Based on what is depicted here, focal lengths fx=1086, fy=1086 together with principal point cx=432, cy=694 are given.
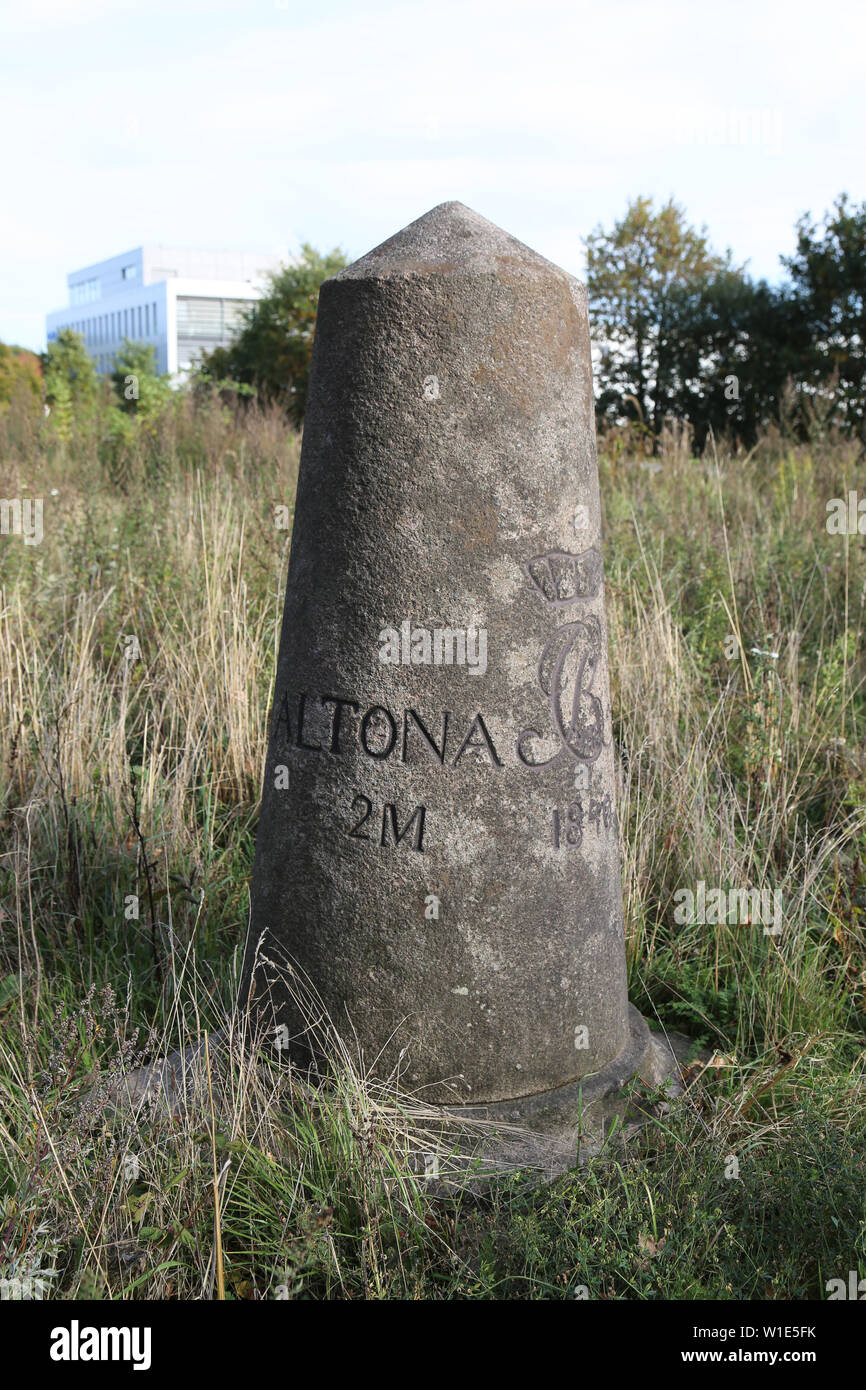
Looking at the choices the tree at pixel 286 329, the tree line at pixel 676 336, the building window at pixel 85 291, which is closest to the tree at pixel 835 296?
the tree line at pixel 676 336

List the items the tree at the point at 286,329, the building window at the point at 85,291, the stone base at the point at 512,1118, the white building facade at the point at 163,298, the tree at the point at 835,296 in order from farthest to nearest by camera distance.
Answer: the building window at the point at 85,291
the white building facade at the point at 163,298
the tree at the point at 286,329
the tree at the point at 835,296
the stone base at the point at 512,1118

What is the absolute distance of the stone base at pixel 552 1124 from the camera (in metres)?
2.21

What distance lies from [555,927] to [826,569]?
3.85m

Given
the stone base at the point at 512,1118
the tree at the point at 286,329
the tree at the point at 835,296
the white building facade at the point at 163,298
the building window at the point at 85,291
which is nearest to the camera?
the stone base at the point at 512,1118

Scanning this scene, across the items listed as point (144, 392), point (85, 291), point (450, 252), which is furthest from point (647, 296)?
point (85, 291)

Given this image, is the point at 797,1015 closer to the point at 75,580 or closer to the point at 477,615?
the point at 477,615

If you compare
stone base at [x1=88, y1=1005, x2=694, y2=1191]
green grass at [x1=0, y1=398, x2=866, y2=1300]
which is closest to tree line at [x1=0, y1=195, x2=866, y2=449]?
green grass at [x1=0, y1=398, x2=866, y2=1300]

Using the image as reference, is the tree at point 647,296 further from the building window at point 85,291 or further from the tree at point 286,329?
the building window at point 85,291

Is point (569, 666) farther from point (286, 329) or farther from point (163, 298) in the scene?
point (163, 298)

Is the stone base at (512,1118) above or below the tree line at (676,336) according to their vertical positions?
below

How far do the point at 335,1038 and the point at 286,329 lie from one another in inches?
790

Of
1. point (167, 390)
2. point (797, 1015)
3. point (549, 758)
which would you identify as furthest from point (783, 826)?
point (167, 390)

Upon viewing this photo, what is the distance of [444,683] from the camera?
7.23 ft

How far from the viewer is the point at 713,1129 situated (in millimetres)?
2414
